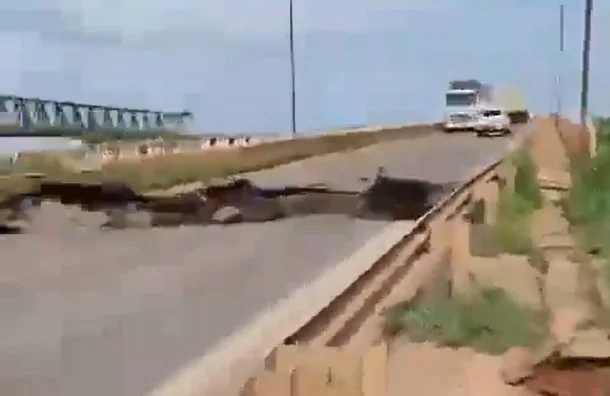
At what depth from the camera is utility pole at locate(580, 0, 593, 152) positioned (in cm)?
661

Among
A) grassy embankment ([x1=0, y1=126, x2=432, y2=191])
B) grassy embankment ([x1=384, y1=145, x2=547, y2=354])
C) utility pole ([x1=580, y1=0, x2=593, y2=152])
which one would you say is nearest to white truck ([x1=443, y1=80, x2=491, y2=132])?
utility pole ([x1=580, y1=0, x2=593, y2=152])

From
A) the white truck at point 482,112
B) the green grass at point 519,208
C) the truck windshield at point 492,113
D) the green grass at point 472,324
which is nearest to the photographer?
the green grass at point 472,324

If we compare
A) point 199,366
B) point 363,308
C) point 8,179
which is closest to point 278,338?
point 199,366

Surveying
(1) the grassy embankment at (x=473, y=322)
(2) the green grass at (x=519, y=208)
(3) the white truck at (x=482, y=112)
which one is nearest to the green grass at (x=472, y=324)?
(1) the grassy embankment at (x=473, y=322)

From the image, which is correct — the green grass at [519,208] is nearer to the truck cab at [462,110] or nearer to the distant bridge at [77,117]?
the distant bridge at [77,117]

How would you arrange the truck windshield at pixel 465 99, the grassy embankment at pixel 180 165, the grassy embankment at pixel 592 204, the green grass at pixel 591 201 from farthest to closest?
the truck windshield at pixel 465 99
the green grass at pixel 591 201
the grassy embankment at pixel 592 204
the grassy embankment at pixel 180 165

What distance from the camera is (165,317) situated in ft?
8.20

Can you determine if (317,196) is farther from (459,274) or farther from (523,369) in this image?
(523,369)

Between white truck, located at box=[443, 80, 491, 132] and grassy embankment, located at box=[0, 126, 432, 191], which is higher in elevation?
grassy embankment, located at box=[0, 126, 432, 191]

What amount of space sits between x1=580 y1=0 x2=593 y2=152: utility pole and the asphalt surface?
312 cm

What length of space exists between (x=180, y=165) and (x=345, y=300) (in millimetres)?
1057

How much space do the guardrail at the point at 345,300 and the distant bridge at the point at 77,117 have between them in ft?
2.14

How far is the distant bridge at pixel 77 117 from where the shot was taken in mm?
2631

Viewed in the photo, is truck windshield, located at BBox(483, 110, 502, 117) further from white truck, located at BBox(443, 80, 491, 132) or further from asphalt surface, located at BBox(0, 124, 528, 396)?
asphalt surface, located at BBox(0, 124, 528, 396)
